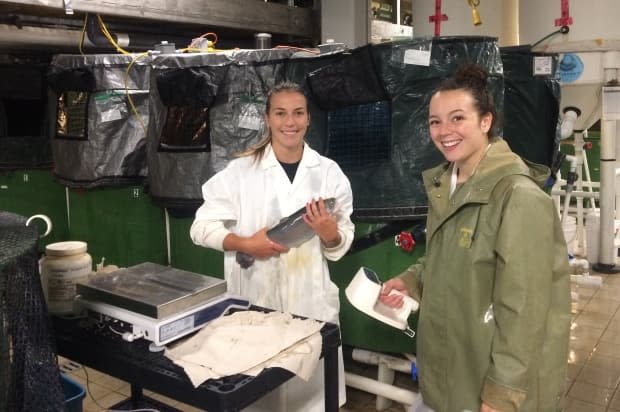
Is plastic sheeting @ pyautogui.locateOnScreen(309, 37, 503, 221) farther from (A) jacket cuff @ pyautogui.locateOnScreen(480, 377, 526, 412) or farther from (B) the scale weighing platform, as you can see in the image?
(A) jacket cuff @ pyautogui.locateOnScreen(480, 377, 526, 412)

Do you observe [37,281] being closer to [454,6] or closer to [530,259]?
[530,259]

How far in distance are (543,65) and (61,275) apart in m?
2.88

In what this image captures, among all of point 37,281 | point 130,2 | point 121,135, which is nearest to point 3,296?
point 37,281

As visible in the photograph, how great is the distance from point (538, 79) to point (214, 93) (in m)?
1.86

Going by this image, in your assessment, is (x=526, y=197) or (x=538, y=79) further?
(x=538, y=79)

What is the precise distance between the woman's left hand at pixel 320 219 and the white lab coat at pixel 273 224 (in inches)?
4.7

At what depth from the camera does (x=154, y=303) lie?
149cm

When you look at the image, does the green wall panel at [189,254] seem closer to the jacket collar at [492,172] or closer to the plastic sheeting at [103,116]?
the plastic sheeting at [103,116]

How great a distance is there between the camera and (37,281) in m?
1.21

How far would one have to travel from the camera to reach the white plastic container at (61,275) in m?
1.70

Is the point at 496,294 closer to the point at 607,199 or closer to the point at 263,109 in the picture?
the point at 263,109

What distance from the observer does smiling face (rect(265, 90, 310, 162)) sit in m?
2.11

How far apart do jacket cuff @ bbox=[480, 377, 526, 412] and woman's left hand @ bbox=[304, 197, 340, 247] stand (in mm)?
757

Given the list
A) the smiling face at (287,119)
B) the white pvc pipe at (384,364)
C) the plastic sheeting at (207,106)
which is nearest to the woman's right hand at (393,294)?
the smiling face at (287,119)
